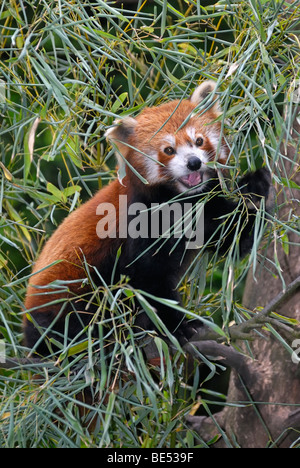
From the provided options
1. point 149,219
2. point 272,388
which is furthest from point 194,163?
point 272,388

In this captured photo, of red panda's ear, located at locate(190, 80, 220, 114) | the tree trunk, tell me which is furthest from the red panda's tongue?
the tree trunk

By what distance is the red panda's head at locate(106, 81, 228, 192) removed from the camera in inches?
84.7

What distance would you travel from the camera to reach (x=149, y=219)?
220 centimetres

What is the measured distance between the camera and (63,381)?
179cm

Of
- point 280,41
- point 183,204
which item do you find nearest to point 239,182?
point 183,204

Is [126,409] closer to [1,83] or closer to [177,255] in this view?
[177,255]

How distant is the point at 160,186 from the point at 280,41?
2.29 ft

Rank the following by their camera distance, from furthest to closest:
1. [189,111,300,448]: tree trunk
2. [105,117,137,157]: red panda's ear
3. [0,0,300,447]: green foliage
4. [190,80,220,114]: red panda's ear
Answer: [189,111,300,448]: tree trunk
[105,117,137,157]: red panda's ear
[190,80,220,114]: red panda's ear
[0,0,300,447]: green foliage

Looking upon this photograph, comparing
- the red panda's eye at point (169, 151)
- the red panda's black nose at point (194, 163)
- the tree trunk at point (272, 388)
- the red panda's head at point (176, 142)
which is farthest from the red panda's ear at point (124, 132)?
the tree trunk at point (272, 388)

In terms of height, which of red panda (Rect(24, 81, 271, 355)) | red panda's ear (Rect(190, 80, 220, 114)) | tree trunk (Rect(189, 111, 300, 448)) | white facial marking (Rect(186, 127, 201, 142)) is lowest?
tree trunk (Rect(189, 111, 300, 448))

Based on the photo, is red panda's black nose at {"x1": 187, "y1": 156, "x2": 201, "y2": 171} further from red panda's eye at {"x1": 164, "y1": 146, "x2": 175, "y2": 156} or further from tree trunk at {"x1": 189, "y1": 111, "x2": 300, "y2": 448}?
tree trunk at {"x1": 189, "y1": 111, "x2": 300, "y2": 448}

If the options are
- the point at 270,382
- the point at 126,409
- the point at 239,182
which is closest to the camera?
the point at 126,409

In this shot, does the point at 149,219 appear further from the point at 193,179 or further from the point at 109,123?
the point at 109,123

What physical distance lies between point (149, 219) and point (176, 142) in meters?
0.27
